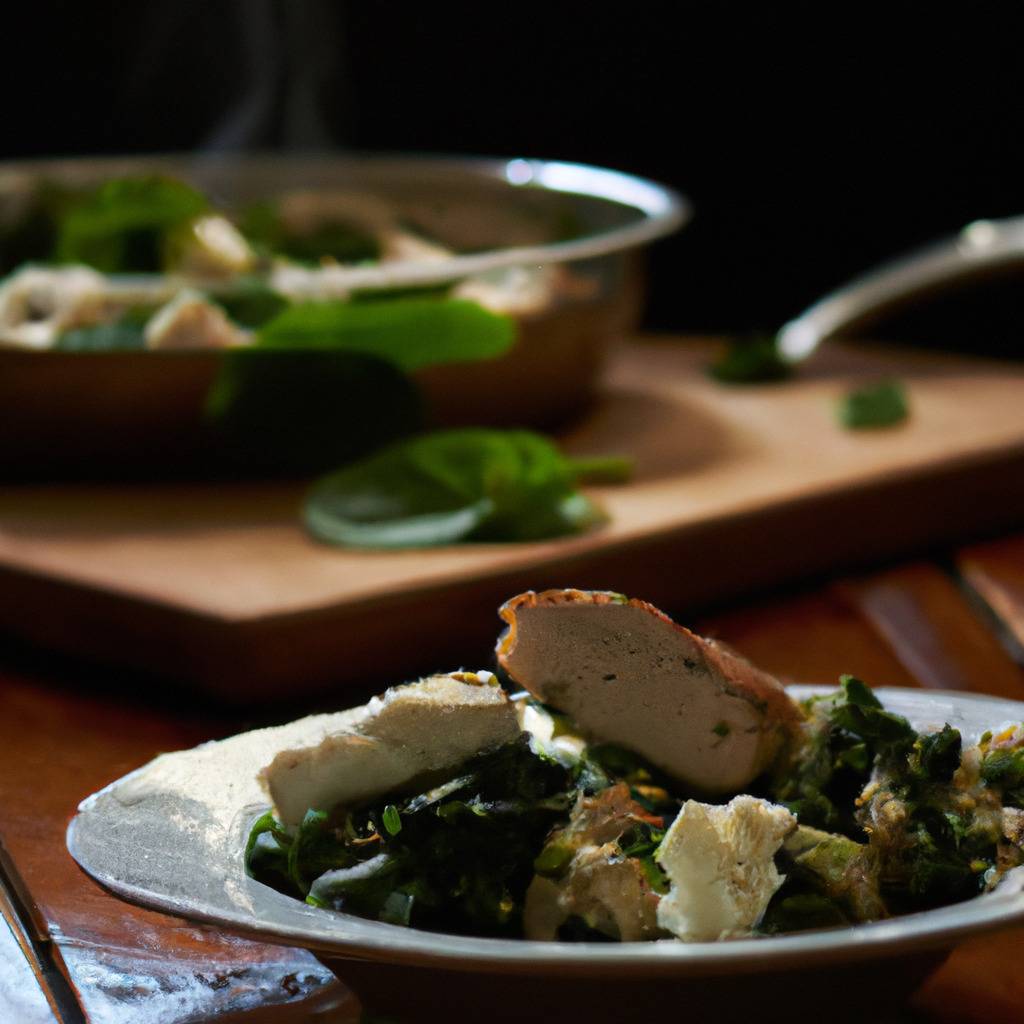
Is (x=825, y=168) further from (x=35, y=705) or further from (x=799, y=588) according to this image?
(x=35, y=705)

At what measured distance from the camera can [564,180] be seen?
1904mm

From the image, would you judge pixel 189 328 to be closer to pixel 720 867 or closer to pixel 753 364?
pixel 753 364

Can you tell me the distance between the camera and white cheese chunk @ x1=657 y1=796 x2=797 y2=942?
51 cm

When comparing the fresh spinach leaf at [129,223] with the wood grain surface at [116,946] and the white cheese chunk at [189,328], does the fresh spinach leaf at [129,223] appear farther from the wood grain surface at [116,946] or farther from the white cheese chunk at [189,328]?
the wood grain surface at [116,946]

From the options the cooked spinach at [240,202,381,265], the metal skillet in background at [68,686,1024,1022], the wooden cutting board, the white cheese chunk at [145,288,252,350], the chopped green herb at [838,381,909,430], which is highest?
the metal skillet in background at [68,686,1024,1022]

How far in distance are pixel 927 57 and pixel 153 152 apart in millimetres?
1379

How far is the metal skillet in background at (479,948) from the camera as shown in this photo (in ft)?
1.51

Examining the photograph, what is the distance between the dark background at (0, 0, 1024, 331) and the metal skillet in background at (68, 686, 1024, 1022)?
7.28ft

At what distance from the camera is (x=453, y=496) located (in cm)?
126

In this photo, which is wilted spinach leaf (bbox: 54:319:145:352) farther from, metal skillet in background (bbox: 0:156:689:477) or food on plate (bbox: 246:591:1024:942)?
food on plate (bbox: 246:591:1024:942)

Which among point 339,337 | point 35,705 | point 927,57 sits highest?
point 927,57

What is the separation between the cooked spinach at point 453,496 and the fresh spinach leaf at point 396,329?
Answer: 4.7 inches

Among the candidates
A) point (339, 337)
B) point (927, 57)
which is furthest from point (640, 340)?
point (927, 57)

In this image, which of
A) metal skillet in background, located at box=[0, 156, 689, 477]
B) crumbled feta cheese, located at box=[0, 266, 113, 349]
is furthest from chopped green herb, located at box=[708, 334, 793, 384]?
crumbled feta cheese, located at box=[0, 266, 113, 349]
